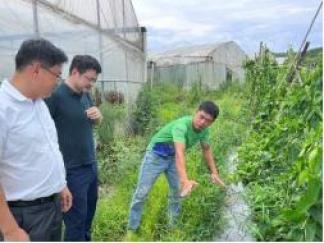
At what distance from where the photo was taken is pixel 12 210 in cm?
249

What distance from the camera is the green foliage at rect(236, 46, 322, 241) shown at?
83.1 inches

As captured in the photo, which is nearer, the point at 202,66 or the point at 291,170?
the point at 291,170

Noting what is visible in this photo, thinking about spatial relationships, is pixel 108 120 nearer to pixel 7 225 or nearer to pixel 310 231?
pixel 7 225

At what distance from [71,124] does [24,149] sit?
4.04 feet

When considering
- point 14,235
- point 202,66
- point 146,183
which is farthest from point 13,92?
point 202,66

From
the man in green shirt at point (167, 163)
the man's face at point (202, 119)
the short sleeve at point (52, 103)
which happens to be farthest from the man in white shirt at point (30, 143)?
the man in green shirt at point (167, 163)

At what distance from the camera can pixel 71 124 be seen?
3.66 m

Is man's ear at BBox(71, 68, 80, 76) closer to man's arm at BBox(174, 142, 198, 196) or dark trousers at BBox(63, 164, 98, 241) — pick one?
dark trousers at BBox(63, 164, 98, 241)

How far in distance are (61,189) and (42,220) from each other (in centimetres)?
20

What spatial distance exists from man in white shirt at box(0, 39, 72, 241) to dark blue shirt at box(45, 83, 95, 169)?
0.98 meters

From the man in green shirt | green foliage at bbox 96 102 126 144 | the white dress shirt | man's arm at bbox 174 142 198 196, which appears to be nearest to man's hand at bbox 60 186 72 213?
the white dress shirt

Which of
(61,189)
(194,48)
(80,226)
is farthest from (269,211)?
(194,48)

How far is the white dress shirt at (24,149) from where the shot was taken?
2377 mm

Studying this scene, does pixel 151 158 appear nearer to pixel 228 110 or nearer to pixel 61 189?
pixel 61 189
